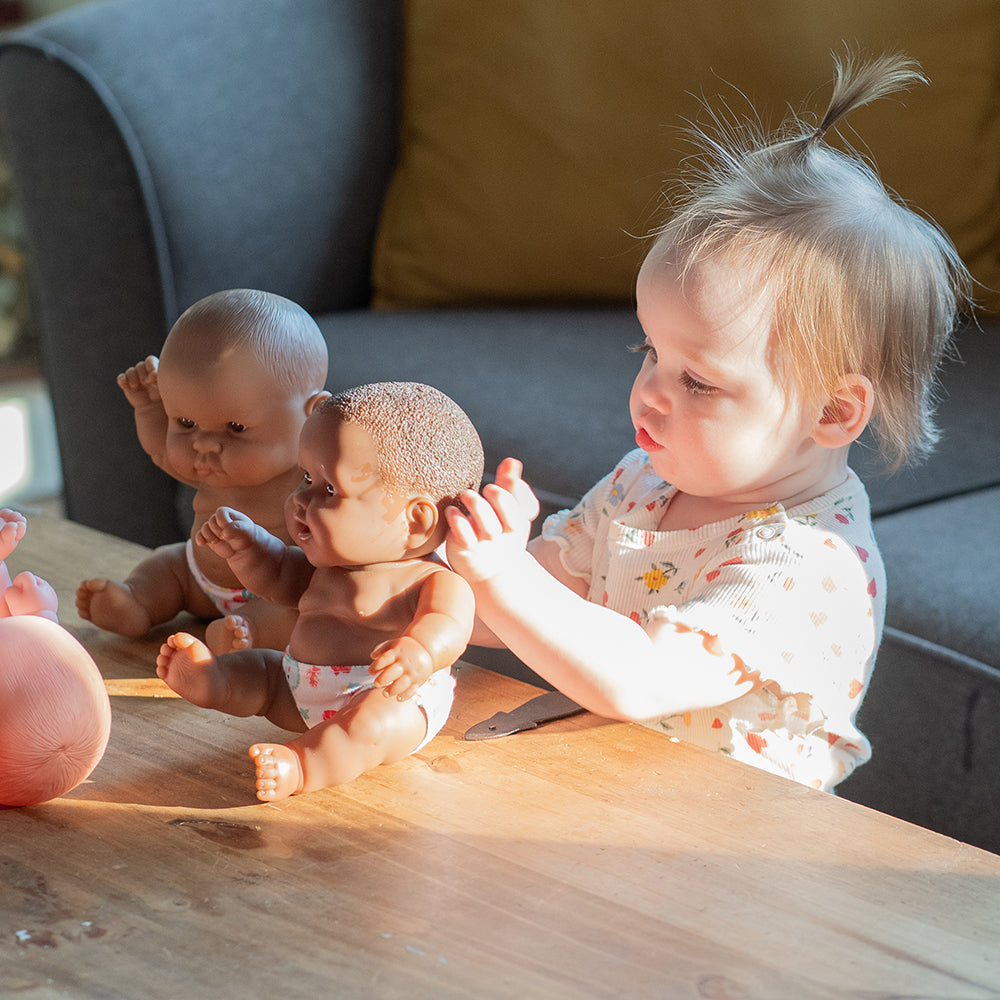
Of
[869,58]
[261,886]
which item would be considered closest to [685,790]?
[261,886]

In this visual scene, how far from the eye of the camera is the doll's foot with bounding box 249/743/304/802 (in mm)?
646

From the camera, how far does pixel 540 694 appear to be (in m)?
0.81

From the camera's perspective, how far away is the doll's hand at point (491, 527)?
0.65 m

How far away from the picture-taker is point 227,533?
709 mm

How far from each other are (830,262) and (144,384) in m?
0.48

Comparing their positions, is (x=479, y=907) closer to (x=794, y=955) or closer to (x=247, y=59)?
(x=794, y=955)

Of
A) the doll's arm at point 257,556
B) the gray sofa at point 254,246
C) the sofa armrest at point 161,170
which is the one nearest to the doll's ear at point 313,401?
the doll's arm at point 257,556

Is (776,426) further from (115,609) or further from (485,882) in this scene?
(115,609)

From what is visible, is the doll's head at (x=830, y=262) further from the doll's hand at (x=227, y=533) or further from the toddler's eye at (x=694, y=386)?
the doll's hand at (x=227, y=533)

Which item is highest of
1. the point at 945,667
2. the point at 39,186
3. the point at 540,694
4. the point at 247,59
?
the point at 247,59

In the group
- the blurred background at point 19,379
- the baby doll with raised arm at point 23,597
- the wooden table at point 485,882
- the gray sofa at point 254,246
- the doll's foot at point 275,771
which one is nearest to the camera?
the wooden table at point 485,882

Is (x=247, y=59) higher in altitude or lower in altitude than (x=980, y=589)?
higher

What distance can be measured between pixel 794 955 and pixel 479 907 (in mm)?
147

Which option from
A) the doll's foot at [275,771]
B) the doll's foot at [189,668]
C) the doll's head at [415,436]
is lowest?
the doll's foot at [275,771]
